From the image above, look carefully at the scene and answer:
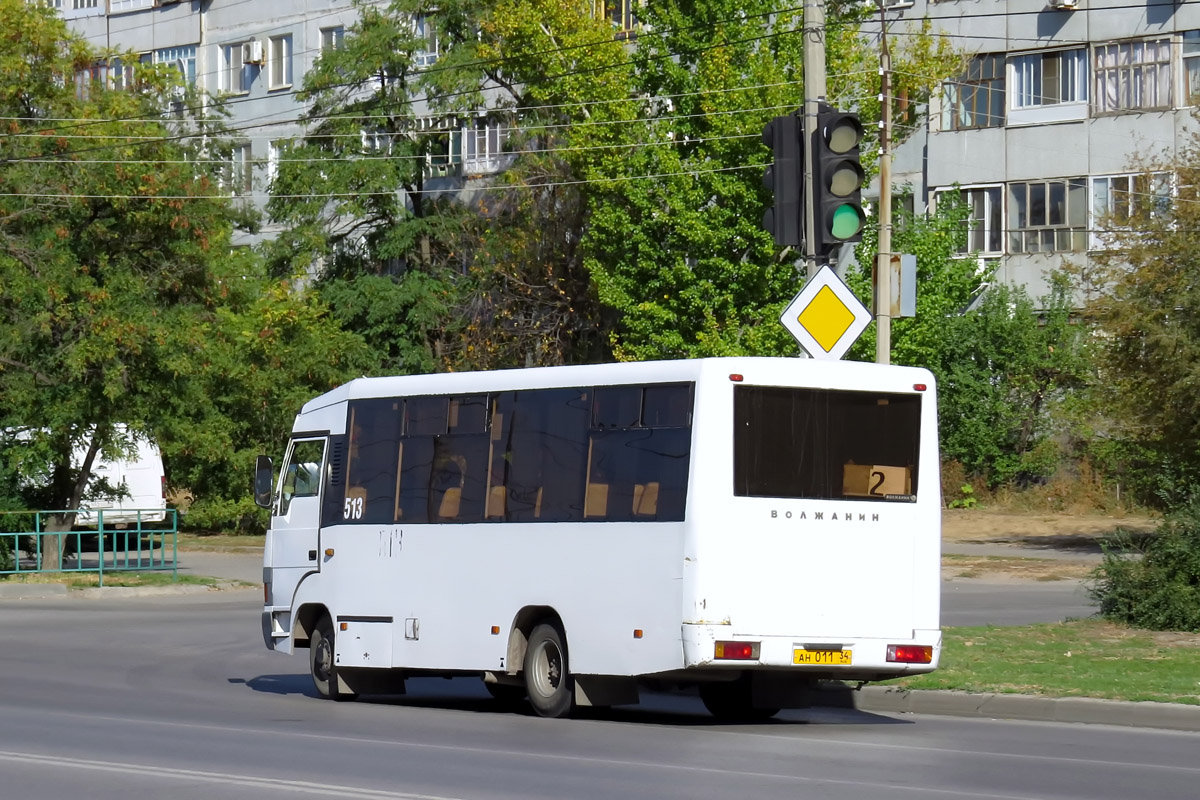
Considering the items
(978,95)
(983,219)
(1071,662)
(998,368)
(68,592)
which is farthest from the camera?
(998,368)

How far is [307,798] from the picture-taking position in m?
10.2

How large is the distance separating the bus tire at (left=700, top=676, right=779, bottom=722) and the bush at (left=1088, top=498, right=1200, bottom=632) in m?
6.22

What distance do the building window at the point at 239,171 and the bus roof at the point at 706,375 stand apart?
5286cm

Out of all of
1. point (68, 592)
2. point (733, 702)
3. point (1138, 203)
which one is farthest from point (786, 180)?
point (1138, 203)

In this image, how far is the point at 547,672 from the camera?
15.7m

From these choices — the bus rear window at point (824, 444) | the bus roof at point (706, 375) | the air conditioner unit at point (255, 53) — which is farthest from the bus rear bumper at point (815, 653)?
the air conditioner unit at point (255, 53)

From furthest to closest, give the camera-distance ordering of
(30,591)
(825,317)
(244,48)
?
(244,48)
(30,591)
(825,317)

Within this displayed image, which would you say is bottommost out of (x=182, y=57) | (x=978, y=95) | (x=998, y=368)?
(x=998, y=368)

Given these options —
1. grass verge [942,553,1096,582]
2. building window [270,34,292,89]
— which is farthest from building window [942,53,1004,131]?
building window [270,34,292,89]

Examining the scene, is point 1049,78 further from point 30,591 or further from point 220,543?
point 30,591

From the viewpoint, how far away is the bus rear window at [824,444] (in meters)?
14.4

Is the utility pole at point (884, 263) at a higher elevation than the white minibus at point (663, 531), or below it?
higher

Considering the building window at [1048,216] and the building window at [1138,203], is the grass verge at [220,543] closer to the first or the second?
the building window at [1138,203]

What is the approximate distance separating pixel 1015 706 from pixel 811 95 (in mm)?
5149
